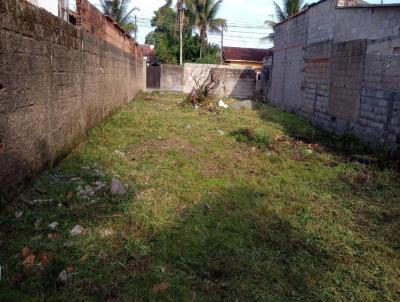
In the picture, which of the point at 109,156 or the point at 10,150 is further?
the point at 109,156

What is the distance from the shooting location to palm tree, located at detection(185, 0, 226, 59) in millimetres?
25025

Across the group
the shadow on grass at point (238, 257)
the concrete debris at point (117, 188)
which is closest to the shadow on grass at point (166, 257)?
the shadow on grass at point (238, 257)

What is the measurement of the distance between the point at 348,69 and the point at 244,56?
881 inches

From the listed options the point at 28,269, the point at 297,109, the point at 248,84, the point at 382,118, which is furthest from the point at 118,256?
the point at 248,84

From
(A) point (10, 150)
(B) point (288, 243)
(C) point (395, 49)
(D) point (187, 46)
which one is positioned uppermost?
(D) point (187, 46)

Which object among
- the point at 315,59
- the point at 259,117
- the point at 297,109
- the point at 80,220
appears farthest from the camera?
the point at 297,109

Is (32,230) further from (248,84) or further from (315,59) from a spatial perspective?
(248,84)

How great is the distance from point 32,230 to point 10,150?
31.8 inches

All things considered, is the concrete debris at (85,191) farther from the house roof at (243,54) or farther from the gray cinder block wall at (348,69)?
the house roof at (243,54)

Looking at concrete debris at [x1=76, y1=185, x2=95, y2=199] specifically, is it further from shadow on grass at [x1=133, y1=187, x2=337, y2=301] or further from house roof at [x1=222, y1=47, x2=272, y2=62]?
house roof at [x1=222, y1=47, x2=272, y2=62]

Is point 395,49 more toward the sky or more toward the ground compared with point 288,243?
more toward the sky

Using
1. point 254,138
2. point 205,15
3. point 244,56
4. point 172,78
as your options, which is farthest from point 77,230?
point 244,56

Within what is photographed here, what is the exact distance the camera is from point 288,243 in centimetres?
298

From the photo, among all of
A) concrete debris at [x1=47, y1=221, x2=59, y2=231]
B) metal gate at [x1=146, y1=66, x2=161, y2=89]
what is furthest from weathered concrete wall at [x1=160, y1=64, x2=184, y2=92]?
concrete debris at [x1=47, y1=221, x2=59, y2=231]
